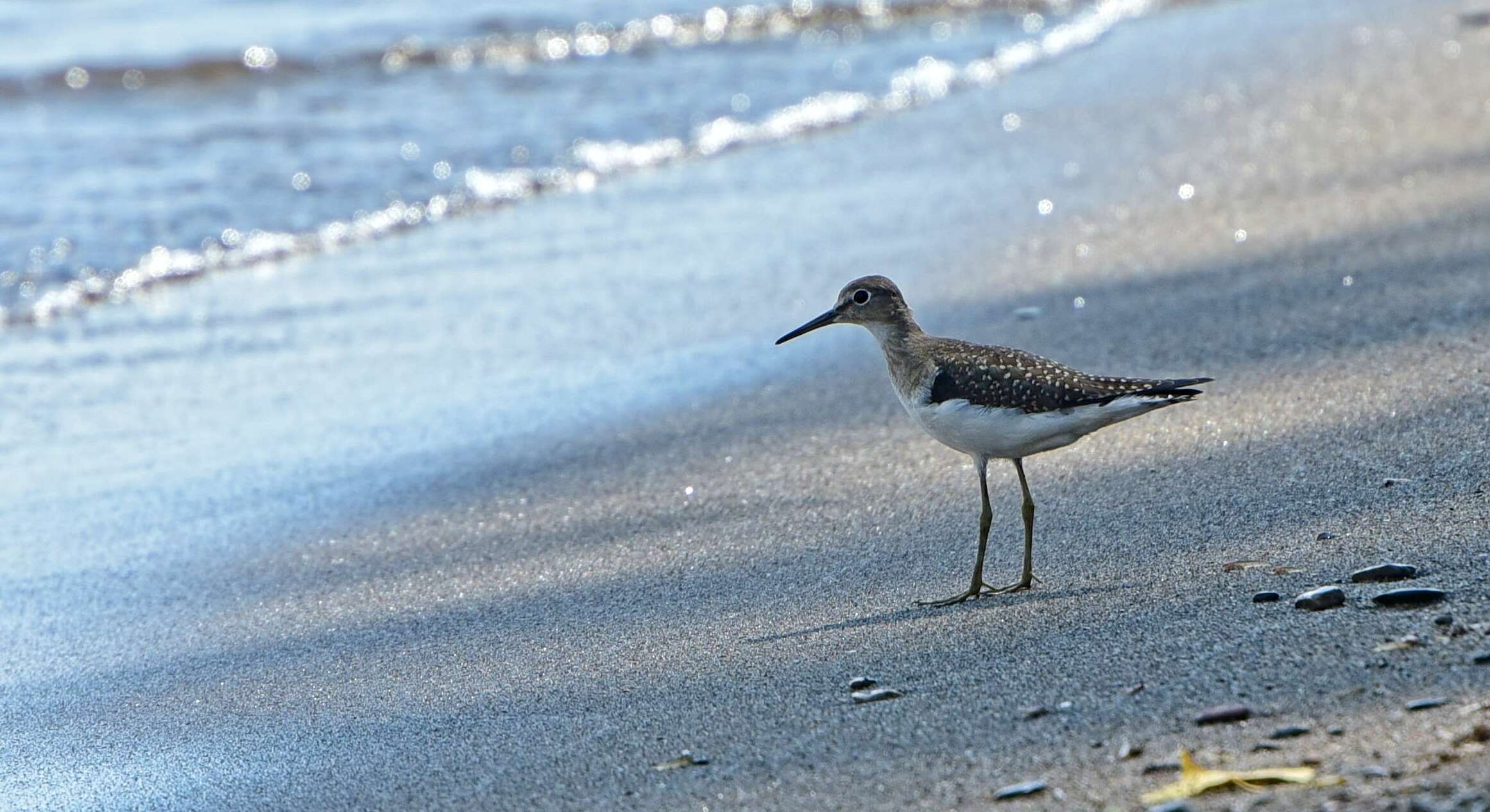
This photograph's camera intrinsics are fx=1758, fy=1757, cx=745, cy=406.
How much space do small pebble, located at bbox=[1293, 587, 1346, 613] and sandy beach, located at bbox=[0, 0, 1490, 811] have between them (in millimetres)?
44

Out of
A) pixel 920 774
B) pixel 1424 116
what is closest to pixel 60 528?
pixel 920 774

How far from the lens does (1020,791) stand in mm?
3021

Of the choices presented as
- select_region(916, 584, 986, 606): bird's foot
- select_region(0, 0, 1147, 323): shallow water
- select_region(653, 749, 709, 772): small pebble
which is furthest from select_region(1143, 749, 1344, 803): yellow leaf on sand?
select_region(0, 0, 1147, 323): shallow water

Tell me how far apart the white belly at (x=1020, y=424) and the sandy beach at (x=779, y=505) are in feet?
1.12

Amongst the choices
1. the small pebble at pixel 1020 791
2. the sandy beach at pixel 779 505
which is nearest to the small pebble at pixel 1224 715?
the sandy beach at pixel 779 505

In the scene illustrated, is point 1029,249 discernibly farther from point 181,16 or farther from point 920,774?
point 181,16

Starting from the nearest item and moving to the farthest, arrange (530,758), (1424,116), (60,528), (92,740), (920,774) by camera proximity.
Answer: (920,774) → (530,758) → (92,740) → (60,528) → (1424,116)

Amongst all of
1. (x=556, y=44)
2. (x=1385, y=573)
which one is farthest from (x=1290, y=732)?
(x=556, y=44)

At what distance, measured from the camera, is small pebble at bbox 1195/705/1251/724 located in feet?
10.4

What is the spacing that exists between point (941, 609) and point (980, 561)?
0.20 metres

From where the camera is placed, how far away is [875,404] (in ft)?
19.7

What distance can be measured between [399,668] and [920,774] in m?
1.53

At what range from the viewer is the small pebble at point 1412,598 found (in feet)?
11.5

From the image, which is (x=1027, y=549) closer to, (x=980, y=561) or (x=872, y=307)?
(x=980, y=561)
